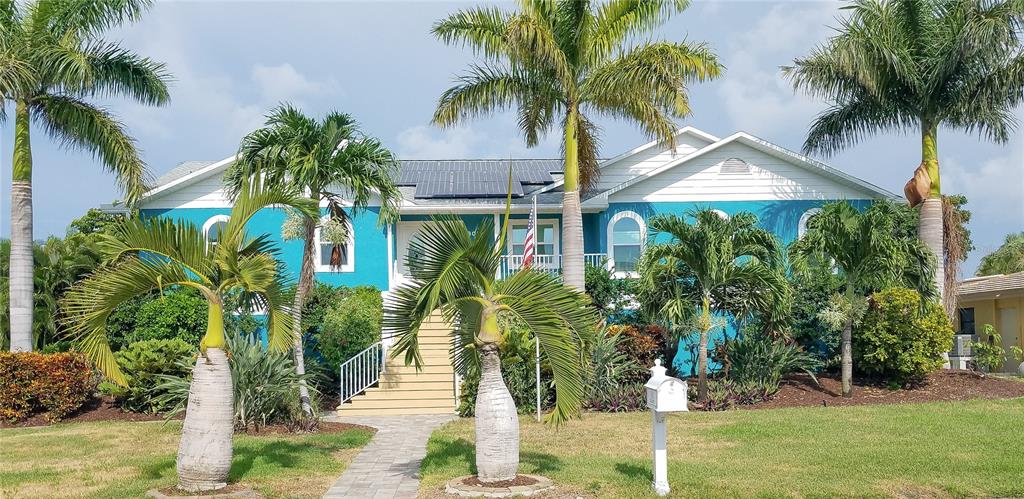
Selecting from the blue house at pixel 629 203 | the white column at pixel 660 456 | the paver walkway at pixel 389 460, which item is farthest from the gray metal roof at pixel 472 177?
the white column at pixel 660 456

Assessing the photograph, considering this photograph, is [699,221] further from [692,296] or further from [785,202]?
[785,202]

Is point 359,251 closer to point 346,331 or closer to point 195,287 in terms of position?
point 346,331

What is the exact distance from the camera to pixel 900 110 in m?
18.5

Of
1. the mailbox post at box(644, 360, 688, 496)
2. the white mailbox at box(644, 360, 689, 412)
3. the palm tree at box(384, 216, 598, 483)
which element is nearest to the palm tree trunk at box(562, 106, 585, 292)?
the palm tree at box(384, 216, 598, 483)

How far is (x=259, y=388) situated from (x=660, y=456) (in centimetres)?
687

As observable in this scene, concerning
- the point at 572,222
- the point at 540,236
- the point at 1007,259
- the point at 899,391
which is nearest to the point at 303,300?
the point at 572,222

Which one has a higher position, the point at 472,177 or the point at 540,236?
the point at 472,177

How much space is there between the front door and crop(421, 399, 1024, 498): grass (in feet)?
27.5

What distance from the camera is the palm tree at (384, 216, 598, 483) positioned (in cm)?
828

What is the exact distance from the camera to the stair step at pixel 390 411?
53.2 ft

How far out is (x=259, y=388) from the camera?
1298cm

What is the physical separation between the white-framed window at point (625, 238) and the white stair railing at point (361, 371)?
5.97 metres

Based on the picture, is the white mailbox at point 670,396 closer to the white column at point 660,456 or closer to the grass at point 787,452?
the white column at point 660,456

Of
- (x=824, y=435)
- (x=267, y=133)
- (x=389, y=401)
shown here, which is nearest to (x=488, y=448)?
(x=824, y=435)
